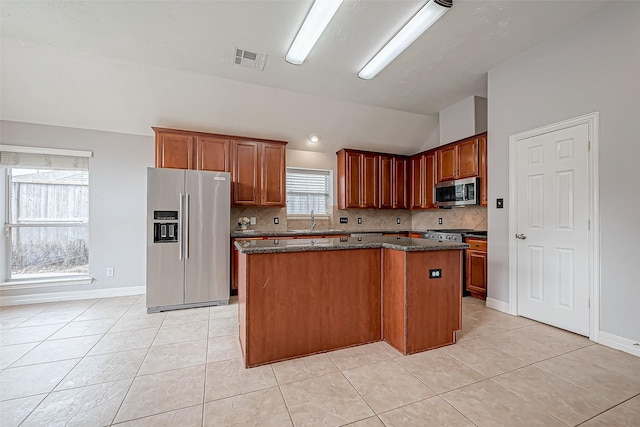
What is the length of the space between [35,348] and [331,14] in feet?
12.8

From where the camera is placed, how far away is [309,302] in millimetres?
2240

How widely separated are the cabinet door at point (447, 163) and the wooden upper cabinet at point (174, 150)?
13.4ft

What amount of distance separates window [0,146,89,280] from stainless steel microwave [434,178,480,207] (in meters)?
5.56

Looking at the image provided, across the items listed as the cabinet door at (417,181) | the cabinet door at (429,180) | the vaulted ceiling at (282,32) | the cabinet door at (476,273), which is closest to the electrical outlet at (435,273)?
the cabinet door at (476,273)

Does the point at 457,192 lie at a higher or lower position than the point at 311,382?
higher

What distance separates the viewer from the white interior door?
260 centimetres

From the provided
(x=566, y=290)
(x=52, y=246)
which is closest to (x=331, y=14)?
(x=566, y=290)

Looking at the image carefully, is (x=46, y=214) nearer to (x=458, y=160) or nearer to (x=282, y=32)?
(x=282, y=32)

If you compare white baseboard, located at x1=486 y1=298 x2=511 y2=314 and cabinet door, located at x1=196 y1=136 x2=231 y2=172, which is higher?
cabinet door, located at x1=196 y1=136 x2=231 y2=172

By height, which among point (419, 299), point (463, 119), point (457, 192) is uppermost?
point (463, 119)

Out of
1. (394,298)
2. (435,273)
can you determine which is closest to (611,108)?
(435,273)

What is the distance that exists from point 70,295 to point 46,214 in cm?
121

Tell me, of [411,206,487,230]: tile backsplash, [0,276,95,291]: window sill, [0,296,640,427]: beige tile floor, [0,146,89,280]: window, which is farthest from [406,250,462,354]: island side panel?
[0,146,89,280]: window

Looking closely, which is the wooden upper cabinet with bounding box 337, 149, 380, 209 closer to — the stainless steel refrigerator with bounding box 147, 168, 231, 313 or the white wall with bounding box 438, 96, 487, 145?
the white wall with bounding box 438, 96, 487, 145
